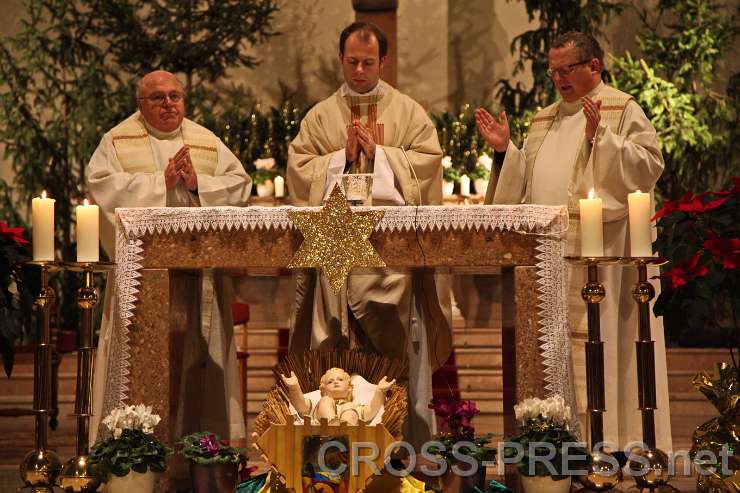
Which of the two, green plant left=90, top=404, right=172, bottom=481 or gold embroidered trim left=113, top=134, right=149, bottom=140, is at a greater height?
gold embroidered trim left=113, top=134, right=149, bottom=140

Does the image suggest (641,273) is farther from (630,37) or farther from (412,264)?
(630,37)

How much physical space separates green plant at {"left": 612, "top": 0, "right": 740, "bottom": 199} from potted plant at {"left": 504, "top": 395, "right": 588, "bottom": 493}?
5247 millimetres

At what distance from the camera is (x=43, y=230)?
4387 millimetres

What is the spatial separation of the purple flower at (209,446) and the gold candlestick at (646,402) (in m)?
1.55

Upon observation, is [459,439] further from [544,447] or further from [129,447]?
[129,447]

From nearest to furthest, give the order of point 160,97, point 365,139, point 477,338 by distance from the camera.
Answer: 1. point 365,139
2. point 160,97
3. point 477,338

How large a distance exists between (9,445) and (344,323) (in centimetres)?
243

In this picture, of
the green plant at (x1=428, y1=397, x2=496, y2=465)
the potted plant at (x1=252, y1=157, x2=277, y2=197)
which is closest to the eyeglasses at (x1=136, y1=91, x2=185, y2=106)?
the green plant at (x1=428, y1=397, x2=496, y2=465)

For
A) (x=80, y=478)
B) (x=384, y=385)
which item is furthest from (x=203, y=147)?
(x=80, y=478)

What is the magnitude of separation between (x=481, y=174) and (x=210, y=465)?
5.16 metres

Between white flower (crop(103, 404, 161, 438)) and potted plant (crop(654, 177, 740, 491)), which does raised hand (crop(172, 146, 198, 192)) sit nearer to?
white flower (crop(103, 404, 161, 438))

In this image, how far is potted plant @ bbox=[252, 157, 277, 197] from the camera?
29.4 ft

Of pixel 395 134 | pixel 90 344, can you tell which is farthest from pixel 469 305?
pixel 90 344

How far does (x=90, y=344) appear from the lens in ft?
Result: 14.4
